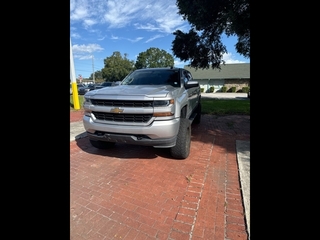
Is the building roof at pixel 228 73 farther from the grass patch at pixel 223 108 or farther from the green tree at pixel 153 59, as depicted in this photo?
the grass patch at pixel 223 108

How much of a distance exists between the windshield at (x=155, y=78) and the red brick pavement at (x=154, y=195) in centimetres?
161

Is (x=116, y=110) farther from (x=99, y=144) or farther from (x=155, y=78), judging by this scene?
(x=155, y=78)

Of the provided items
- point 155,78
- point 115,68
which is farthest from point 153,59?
point 155,78

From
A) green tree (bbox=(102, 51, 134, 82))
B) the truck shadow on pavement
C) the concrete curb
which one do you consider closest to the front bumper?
the truck shadow on pavement

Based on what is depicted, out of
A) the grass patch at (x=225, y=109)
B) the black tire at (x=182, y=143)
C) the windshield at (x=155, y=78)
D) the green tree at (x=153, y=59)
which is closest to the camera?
the black tire at (x=182, y=143)

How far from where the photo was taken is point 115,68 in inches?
2373

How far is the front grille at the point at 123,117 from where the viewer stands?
10.8ft

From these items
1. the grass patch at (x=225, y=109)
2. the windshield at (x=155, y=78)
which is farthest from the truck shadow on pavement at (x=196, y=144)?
the grass patch at (x=225, y=109)

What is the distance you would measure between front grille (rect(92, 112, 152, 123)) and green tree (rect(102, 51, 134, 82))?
5790 centimetres

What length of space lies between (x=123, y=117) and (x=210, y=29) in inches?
315

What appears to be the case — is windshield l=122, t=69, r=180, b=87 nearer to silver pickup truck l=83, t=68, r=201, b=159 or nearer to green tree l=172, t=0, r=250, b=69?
silver pickup truck l=83, t=68, r=201, b=159
